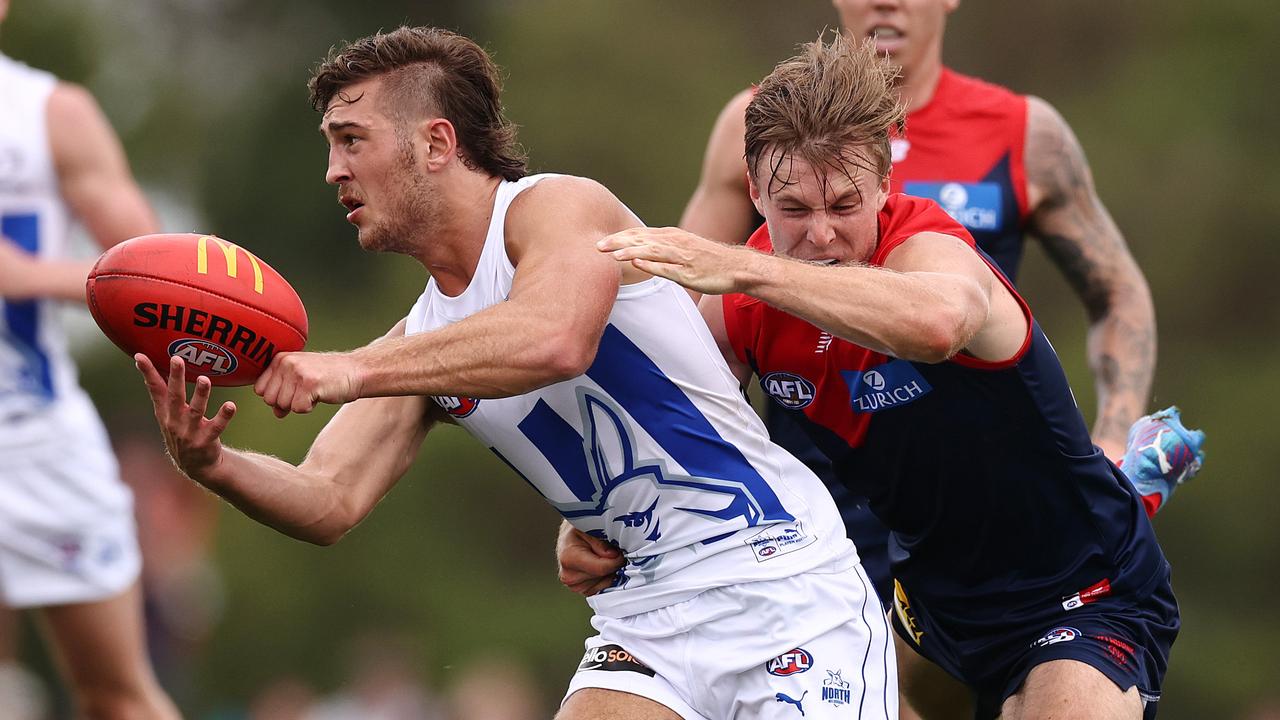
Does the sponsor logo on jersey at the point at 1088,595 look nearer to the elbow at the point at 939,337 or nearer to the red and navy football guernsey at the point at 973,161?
the elbow at the point at 939,337

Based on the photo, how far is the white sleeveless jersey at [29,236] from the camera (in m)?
6.91

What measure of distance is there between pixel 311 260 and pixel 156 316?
55.3 ft

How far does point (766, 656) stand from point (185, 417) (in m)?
1.59

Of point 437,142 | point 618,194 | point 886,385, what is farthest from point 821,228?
point 618,194

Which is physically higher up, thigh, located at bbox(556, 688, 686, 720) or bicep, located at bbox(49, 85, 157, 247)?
bicep, located at bbox(49, 85, 157, 247)

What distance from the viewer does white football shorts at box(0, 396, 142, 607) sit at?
6789mm

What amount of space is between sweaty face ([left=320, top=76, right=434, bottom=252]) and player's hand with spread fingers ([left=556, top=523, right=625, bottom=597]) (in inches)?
37.3

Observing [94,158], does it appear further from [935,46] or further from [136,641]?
[935,46]

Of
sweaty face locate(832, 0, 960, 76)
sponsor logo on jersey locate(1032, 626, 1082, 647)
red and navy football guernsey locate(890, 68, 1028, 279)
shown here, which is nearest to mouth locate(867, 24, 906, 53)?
sweaty face locate(832, 0, 960, 76)

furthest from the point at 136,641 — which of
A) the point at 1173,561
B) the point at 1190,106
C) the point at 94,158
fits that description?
the point at 1190,106

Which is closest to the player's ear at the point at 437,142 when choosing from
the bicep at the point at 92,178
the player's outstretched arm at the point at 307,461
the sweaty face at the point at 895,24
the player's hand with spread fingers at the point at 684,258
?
the player's outstretched arm at the point at 307,461

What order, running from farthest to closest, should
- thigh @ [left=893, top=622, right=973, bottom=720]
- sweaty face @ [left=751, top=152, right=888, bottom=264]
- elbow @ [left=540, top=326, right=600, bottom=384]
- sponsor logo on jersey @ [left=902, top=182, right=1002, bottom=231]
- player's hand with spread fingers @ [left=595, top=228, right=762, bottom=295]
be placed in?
1. sponsor logo on jersey @ [left=902, top=182, right=1002, bottom=231]
2. thigh @ [left=893, top=622, right=973, bottom=720]
3. sweaty face @ [left=751, top=152, right=888, bottom=264]
4. elbow @ [left=540, top=326, right=600, bottom=384]
5. player's hand with spread fingers @ [left=595, top=228, right=762, bottom=295]

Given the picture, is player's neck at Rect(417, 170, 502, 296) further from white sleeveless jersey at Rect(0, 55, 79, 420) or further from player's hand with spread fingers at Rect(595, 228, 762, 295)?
white sleeveless jersey at Rect(0, 55, 79, 420)

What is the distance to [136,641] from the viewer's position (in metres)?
6.70
